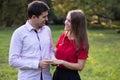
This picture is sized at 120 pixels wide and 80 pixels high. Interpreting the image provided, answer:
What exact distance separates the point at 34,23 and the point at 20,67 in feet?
1.63

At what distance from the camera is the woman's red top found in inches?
168

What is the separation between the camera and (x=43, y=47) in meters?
4.19

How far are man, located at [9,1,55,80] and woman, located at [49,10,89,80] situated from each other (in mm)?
189

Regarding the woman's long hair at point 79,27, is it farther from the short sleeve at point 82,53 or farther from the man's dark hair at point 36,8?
the man's dark hair at point 36,8

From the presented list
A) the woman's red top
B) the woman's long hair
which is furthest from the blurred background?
the woman's long hair

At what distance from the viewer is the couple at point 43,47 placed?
411 centimetres

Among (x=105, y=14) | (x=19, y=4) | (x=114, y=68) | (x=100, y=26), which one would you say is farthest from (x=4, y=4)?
(x=100, y=26)

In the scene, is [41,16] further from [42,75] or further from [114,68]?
[114,68]

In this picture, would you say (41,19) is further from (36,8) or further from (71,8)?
(71,8)

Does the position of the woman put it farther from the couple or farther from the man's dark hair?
the man's dark hair

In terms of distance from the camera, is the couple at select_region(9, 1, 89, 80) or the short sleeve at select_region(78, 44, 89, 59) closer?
the couple at select_region(9, 1, 89, 80)

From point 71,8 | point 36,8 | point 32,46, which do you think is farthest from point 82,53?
point 71,8

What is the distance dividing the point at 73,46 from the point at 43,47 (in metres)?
0.34

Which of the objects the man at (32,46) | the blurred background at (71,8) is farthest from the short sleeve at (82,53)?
the blurred background at (71,8)
